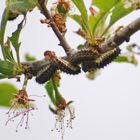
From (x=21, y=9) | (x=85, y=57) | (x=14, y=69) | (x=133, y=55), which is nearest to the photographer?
(x=85, y=57)

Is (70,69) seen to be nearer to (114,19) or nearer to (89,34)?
(89,34)

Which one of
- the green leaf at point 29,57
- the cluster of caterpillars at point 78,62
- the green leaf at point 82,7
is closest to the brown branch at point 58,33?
the cluster of caterpillars at point 78,62

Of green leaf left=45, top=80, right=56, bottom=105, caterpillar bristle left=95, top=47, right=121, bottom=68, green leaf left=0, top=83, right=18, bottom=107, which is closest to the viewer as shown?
green leaf left=0, top=83, right=18, bottom=107

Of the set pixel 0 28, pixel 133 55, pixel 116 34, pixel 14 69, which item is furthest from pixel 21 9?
pixel 133 55

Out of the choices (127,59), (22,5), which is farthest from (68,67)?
(127,59)

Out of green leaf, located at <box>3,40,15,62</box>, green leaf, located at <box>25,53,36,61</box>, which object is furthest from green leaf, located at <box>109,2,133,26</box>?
green leaf, located at <box>25,53,36,61</box>

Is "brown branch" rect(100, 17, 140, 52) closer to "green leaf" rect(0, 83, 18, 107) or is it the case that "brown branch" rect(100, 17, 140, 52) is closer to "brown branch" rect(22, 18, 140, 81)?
→ "brown branch" rect(22, 18, 140, 81)
